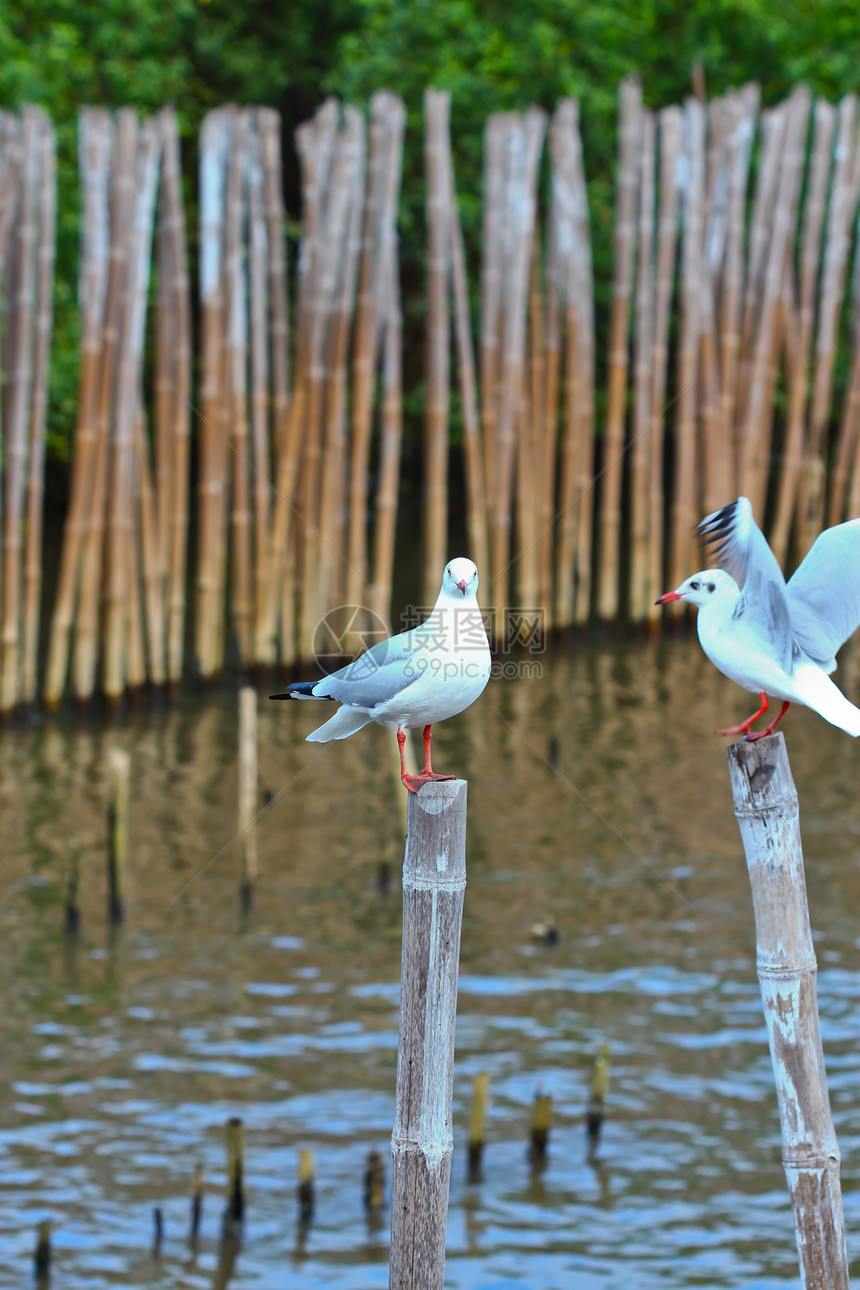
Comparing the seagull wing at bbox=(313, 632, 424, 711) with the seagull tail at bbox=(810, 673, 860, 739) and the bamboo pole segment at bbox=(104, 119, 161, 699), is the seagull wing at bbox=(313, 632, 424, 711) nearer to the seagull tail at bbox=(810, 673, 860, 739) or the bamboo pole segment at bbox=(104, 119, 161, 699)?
the seagull tail at bbox=(810, 673, 860, 739)

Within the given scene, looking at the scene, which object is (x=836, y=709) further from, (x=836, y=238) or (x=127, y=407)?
(x=836, y=238)

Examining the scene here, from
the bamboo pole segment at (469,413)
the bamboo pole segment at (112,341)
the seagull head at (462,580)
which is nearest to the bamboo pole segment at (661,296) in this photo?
the bamboo pole segment at (469,413)

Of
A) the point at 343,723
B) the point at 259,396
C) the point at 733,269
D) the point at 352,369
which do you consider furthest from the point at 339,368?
the point at 343,723

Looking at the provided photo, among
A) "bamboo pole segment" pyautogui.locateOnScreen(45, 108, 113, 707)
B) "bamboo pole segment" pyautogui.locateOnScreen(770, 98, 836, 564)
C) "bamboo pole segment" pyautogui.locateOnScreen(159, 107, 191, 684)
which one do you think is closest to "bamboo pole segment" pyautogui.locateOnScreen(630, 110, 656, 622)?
"bamboo pole segment" pyautogui.locateOnScreen(770, 98, 836, 564)

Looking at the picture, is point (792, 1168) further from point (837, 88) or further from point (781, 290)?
point (837, 88)

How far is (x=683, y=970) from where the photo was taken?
8.27 metres

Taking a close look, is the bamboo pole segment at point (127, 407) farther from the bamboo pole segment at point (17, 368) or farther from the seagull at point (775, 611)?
the seagull at point (775, 611)

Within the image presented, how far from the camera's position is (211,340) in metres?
12.9

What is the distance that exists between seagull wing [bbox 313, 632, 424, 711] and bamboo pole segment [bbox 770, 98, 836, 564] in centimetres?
1210

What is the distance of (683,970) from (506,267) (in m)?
8.00

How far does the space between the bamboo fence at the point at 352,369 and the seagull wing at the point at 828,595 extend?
855 centimetres

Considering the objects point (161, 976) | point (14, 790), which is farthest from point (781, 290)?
point (161, 976)

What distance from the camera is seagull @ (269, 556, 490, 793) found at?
4.18m

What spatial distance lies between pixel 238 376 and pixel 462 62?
883 cm
